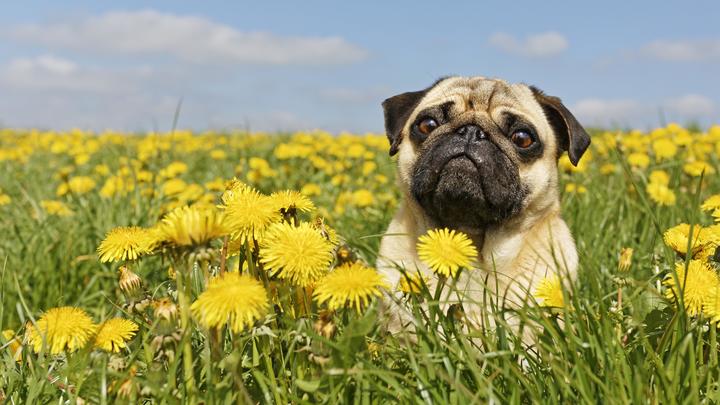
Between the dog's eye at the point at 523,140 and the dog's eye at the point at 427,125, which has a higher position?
the dog's eye at the point at 427,125

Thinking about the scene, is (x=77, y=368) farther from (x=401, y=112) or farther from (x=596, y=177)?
(x=596, y=177)

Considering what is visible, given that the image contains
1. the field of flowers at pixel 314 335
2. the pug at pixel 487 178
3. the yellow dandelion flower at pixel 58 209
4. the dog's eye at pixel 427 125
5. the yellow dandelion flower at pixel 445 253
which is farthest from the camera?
the yellow dandelion flower at pixel 58 209

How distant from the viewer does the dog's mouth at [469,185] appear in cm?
362

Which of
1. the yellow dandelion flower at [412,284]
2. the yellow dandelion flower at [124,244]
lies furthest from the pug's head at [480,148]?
the yellow dandelion flower at [124,244]

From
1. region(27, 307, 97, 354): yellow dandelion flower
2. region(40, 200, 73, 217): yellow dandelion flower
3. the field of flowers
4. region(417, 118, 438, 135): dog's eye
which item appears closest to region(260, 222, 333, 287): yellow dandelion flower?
the field of flowers

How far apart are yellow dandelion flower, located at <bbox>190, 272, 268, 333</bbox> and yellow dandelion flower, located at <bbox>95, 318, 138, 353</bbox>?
17.0 inches

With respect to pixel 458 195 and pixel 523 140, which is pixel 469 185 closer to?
pixel 458 195

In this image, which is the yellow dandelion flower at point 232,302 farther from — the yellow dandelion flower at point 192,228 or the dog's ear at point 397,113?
the dog's ear at point 397,113

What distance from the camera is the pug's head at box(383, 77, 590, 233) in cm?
364

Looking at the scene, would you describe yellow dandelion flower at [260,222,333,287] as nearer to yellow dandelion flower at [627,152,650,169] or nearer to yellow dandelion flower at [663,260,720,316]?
yellow dandelion flower at [663,260,720,316]

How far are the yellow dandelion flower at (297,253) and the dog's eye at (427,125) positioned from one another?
206 centimetres

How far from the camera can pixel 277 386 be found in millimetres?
2098

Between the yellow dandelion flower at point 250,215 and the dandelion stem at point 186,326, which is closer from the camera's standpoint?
the dandelion stem at point 186,326

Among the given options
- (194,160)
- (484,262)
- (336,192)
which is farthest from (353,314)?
Result: (194,160)
